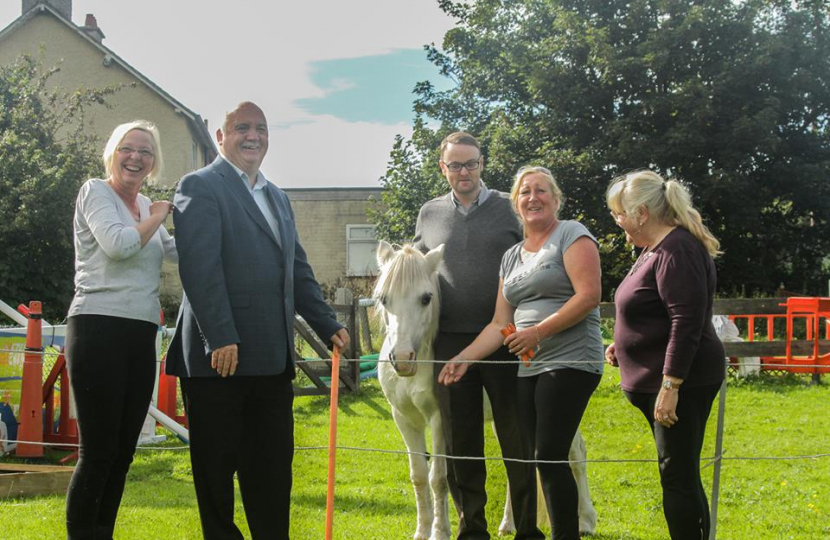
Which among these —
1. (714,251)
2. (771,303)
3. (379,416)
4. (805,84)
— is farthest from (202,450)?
(805,84)

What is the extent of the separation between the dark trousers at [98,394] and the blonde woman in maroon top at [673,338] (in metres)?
1.84

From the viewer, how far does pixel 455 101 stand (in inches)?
892

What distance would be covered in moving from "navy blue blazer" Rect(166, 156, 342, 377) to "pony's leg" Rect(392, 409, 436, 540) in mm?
1220

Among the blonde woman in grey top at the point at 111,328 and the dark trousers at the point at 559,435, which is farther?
the dark trousers at the point at 559,435

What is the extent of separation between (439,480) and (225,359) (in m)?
1.60

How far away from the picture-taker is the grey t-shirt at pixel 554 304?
3281mm

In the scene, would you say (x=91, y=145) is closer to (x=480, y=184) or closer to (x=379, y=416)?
(x=379, y=416)

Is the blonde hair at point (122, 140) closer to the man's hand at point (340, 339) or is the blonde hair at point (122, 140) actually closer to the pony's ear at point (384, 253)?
the man's hand at point (340, 339)

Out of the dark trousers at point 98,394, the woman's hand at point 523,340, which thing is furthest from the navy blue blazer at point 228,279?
the woman's hand at point 523,340

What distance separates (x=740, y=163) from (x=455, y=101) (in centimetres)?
761

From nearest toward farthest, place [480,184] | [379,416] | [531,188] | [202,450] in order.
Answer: [202,450]
[531,188]
[480,184]
[379,416]

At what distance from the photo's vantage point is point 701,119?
18.2 m

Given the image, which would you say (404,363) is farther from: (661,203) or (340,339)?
(661,203)

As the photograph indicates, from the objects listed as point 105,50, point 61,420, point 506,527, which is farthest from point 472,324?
point 105,50
